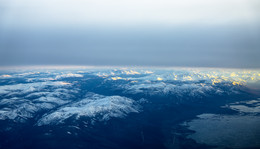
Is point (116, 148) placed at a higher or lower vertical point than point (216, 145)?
lower

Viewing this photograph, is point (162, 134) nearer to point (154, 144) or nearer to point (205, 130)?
point (154, 144)

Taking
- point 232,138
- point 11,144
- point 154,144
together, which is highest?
point 232,138

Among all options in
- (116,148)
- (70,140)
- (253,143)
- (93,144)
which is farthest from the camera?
(70,140)

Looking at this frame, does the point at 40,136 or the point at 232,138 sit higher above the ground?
the point at 232,138

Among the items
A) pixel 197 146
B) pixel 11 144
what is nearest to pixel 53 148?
pixel 11 144

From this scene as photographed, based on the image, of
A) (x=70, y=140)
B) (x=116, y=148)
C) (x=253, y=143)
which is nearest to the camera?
(x=253, y=143)

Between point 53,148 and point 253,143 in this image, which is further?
point 53,148

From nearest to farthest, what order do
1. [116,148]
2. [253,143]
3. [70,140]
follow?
1. [253,143]
2. [116,148]
3. [70,140]

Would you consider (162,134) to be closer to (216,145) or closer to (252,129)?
(216,145)

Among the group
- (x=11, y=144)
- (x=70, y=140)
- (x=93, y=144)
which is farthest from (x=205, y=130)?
(x=11, y=144)
